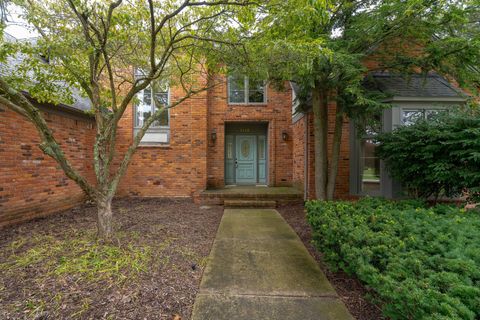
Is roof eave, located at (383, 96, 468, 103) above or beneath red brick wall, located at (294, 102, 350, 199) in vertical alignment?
above

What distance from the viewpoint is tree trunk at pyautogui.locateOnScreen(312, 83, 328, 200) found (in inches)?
217

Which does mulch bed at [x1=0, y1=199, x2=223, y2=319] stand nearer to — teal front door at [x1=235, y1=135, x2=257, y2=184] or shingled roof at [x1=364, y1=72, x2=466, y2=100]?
teal front door at [x1=235, y1=135, x2=257, y2=184]

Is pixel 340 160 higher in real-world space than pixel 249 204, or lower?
higher

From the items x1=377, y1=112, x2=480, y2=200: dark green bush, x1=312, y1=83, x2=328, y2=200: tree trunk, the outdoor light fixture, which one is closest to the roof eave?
x1=377, y1=112, x2=480, y2=200: dark green bush

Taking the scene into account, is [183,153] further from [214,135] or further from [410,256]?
[410,256]

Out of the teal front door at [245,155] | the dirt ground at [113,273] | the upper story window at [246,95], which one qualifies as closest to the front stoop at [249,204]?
the dirt ground at [113,273]

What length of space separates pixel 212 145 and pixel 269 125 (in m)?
2.19

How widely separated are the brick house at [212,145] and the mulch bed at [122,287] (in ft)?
5.08

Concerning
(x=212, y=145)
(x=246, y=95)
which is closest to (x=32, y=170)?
(x=212, y=145)

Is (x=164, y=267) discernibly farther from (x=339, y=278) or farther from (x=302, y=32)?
(x=302, y=32)

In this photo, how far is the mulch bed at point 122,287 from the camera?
2.14 metres

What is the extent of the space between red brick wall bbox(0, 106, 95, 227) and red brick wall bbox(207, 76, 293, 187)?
398 cm

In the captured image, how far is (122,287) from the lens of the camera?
2.49 metres

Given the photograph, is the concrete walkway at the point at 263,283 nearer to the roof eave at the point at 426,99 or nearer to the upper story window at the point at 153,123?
the roof eave at the point at 426,99
